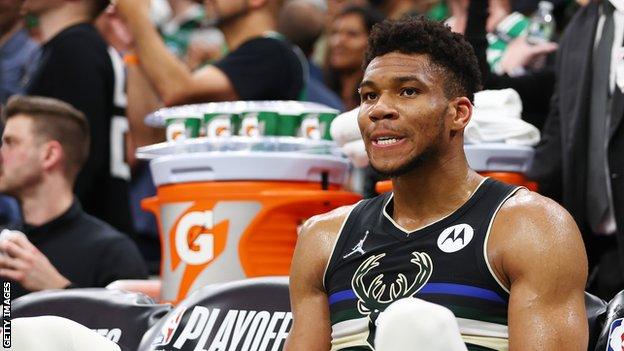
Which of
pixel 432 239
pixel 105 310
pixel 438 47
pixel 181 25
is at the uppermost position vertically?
pixel 438 47

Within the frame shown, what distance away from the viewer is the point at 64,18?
5777 millimetres

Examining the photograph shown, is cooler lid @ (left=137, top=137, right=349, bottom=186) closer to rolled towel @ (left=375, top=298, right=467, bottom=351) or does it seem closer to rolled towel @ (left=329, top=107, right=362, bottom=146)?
rolled towel @ (left=329, top=107, right=362, bottom=146)

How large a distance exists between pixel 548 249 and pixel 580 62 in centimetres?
166

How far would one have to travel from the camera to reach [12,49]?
22.8 ft

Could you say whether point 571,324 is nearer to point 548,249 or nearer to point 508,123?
point 548,249

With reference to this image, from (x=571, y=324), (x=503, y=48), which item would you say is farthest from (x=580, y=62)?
(x=571, y=324)

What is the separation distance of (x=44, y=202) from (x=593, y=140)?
2143 millimetres

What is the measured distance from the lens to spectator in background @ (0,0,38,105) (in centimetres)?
647

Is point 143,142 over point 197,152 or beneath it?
beneath

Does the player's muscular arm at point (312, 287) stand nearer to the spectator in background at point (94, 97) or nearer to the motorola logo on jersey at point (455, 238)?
the motorola logo on jersey at point (455, 238)

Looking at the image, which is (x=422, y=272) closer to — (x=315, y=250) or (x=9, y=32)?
(x=315, y=250)

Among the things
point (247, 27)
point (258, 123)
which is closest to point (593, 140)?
point (258, 123)

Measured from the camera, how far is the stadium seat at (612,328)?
10.4 ft

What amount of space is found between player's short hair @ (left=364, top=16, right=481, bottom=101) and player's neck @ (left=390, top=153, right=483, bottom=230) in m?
0.18
